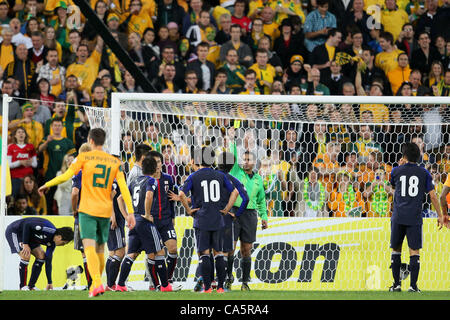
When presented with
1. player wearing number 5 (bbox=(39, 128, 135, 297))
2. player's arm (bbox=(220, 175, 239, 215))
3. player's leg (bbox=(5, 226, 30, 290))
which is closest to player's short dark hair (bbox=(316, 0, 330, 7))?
player's arm (bbox=(220, 175, 239, 215))

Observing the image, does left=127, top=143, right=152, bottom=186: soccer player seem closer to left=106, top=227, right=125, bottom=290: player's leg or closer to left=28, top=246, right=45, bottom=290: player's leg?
left=106, top=227, right=125, bottom=290: player's leg

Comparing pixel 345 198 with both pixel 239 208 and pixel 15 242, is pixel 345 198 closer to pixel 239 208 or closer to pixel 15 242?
pixel 239 208

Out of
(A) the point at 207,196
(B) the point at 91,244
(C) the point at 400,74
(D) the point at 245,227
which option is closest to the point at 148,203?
(A) the point at 207,196

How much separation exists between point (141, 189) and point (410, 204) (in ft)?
10.5

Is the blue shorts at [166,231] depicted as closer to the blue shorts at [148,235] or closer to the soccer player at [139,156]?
the blue shorts at [148,235]

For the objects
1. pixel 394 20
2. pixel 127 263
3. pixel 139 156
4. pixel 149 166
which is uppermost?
pixel 394 20

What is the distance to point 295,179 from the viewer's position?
39.8 ft

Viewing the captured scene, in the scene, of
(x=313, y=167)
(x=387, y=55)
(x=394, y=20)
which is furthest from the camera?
(x=394, y=20)

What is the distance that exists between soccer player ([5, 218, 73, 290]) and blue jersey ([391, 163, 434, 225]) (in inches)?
174

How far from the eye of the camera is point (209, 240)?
30.5ft

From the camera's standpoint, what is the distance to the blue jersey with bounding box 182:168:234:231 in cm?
925

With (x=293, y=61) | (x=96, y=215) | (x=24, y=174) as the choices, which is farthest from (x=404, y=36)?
(x=96, y=215)

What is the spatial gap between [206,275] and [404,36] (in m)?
7.97
